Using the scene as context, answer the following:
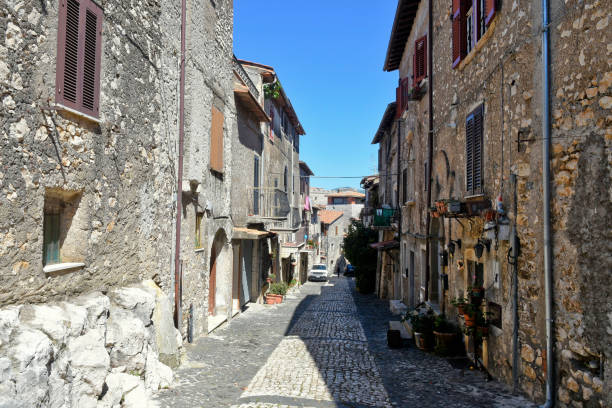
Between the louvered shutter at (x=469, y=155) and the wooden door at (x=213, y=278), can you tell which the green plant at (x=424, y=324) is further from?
the wooden door at (x=213, y=278)

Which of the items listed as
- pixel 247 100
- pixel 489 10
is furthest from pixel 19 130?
pixel 247 100

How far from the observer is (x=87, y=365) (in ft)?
18.4

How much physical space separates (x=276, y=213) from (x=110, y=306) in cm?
1192

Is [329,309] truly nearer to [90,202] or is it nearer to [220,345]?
[220,345]

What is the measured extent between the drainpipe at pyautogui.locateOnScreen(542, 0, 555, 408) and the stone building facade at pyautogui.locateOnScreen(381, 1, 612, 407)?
53 millimetres

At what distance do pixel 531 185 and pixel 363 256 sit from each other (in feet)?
67.0

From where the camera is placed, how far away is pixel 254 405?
21.8 feet

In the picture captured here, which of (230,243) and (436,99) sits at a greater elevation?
(436,99)

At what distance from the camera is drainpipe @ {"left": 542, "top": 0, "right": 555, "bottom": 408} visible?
595 centimetres

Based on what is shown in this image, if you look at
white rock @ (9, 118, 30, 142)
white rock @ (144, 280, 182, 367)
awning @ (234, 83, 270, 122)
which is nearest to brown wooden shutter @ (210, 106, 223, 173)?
awning @ (234, 83, 270, 122)

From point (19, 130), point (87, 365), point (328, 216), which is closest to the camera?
point (19, 130)

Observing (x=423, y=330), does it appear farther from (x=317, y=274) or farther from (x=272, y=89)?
(x=317, y=274)

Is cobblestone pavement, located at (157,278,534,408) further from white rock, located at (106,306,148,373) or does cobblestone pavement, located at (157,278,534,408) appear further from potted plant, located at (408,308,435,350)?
white rock, located at (106,306,148,373)

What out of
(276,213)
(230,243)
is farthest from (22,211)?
(276,213)
